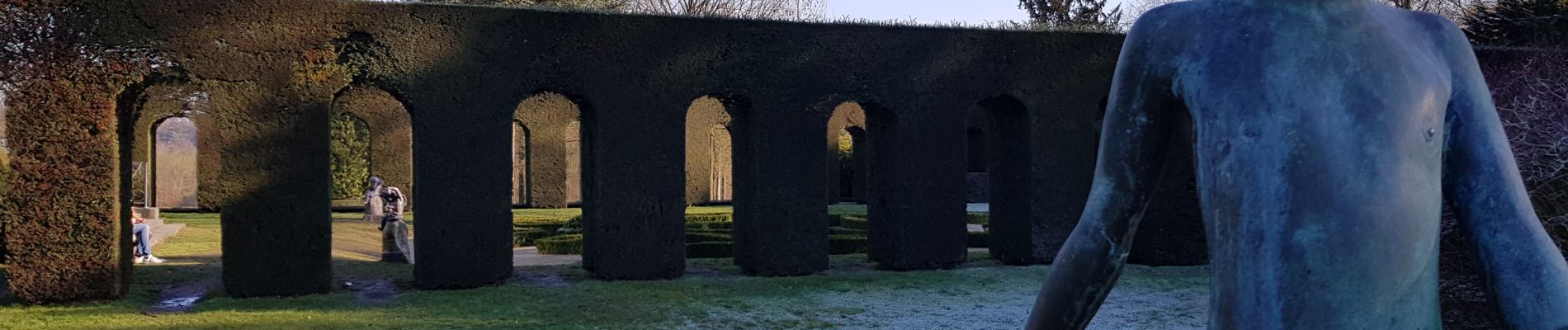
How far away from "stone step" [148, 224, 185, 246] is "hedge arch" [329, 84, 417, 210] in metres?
6.21

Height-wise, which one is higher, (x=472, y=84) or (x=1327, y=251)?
(x=472, y=84)

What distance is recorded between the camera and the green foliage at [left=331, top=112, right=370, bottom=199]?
1206 inches

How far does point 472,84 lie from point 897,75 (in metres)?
5.13

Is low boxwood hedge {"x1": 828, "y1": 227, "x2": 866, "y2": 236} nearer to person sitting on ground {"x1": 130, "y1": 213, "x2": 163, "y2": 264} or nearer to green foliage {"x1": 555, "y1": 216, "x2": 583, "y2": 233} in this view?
green foliage {"x1": 555, "y1": 216, "x2": 583, "y2": 233}

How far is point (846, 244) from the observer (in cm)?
1789

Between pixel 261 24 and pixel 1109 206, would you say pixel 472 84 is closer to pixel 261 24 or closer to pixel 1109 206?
pixel 261 24

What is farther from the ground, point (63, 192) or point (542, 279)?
point (63, 192)

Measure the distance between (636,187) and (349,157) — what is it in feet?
67.0

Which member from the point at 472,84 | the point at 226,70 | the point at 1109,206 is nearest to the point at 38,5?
the point at 226,70

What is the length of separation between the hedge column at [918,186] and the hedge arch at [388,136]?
1665 centimetres

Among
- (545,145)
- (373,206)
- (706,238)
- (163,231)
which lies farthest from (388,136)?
(706,238)

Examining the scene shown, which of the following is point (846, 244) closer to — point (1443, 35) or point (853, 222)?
point (853, 222)

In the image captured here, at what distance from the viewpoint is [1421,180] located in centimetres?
202

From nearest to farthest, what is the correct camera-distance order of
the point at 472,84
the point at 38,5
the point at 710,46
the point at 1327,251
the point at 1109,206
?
the point at 1327,251
the point at 1109,206
the point at 38,5
the point at 472,84
the point at 710,46
